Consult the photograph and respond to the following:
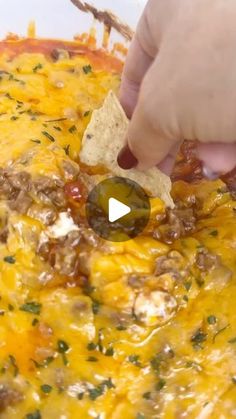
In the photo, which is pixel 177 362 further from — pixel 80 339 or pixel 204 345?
pixel 80 339

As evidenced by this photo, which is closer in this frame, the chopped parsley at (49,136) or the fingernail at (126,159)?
the fingernail at (126,159)

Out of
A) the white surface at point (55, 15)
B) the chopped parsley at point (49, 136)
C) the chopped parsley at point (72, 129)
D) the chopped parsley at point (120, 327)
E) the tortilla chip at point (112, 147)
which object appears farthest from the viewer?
the white surface at point (55, 15)

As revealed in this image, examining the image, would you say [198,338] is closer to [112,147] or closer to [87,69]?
[112,147]

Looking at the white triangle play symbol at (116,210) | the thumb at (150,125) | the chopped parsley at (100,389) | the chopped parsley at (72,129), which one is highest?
the thumb at (150,125)

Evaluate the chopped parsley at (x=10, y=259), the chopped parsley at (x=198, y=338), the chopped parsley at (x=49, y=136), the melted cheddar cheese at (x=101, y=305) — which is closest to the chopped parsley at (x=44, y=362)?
the melted cheddar cheese at (x=101, y=305)

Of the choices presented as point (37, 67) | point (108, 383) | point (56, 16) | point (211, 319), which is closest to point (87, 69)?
point (37, 67)

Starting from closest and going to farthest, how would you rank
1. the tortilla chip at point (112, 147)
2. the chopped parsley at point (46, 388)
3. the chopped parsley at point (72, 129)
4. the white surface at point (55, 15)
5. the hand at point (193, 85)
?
the hand at point (193, 85) → the chopped parsley at point (46, 388) → the tortilla chip at point (112, 147) → the chopped parsley at point (72, 129) → the white surface at point (55, 15)
